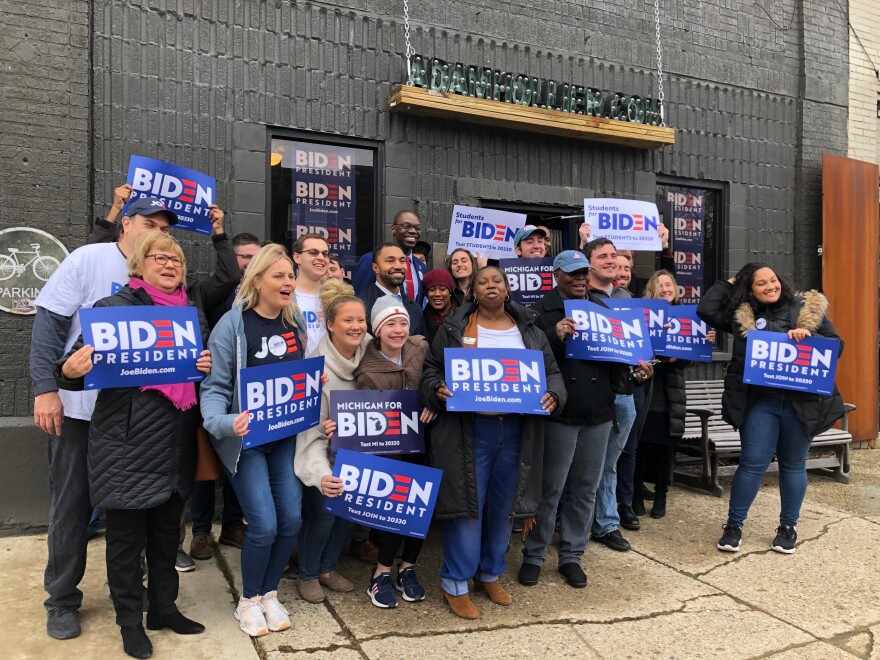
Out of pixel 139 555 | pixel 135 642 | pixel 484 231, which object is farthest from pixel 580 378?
pixel 135 642

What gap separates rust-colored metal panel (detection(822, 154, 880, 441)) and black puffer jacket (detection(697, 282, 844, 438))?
3902 mm

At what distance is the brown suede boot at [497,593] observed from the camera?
4.01 m

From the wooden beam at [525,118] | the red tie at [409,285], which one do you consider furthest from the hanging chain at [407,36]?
the red tie at [409,285]

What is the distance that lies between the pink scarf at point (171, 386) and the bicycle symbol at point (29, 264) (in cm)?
202

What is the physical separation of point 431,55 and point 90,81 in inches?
115

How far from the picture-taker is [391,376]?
158 inches

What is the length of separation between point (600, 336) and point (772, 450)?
5.63ft

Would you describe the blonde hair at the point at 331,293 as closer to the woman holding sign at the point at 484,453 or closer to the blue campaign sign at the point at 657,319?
the woman holding sign at the point at 484,453

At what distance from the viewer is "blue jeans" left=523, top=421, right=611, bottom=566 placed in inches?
168

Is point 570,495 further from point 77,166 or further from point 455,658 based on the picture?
point 77,166

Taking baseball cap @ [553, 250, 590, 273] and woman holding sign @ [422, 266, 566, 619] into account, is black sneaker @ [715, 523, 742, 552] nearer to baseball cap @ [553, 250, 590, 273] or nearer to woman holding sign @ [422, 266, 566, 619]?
woman holding sign @ [422, 266, 566, 619]

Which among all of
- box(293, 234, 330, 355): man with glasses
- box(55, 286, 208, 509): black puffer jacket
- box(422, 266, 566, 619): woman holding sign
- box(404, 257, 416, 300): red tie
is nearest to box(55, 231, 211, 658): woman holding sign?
box(55, 286, 208, 509): black puffer jacket

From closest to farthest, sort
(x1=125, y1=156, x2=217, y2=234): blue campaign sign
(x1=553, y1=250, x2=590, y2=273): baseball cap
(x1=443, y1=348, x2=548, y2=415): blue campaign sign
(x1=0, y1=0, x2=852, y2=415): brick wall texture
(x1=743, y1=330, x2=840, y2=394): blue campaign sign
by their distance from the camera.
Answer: (x1=443, y1=348, x2=548, y2=415): blue campaign sign → (x1=553, y1=250, x2=590, y2=273): baseball cap → (x1=125, y1=156, x2=217, y2=234): blue campaign sign → (x1=743, y1=330, x2=840, y2=394): blue campaign sign → (x1=0, y1=0, x2=852, y2=415): brick wall texture

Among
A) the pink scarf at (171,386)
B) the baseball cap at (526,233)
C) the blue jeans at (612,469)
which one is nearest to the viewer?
the pink scarf at (171,386)
